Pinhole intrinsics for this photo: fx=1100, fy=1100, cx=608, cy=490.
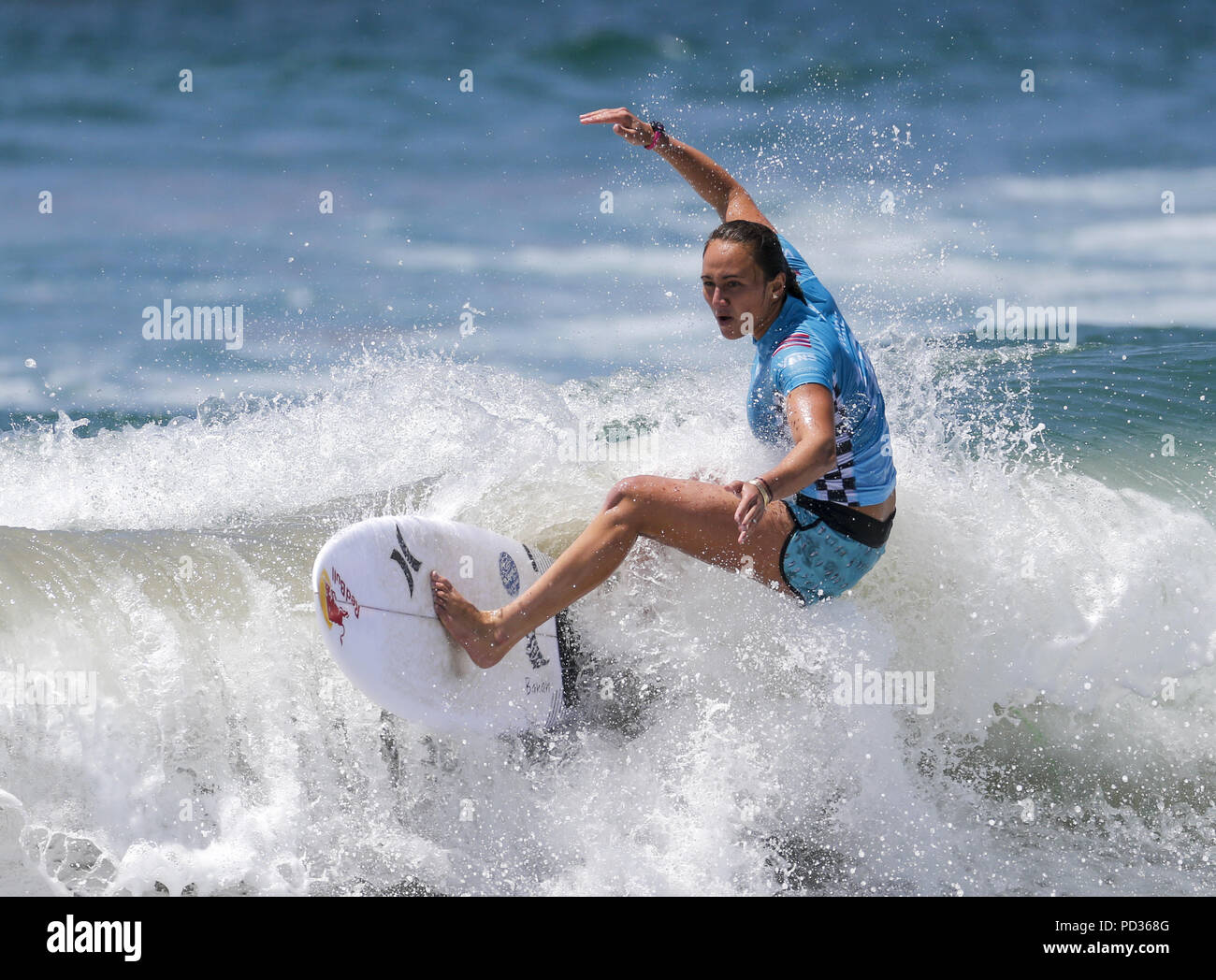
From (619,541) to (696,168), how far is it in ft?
4.95

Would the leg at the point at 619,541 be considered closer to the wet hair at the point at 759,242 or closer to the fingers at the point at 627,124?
the wet hair at the point at 759,242

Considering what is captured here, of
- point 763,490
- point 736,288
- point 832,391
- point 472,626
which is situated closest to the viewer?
point 763,490

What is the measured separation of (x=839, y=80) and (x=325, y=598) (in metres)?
18.8

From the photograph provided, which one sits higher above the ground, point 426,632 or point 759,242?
point 759,242

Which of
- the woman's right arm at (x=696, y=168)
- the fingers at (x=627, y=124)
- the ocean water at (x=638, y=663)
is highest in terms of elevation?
the fingers at (x=627, y=124)

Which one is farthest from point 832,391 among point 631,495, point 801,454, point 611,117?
point 611,117

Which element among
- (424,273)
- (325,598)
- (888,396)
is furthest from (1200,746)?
(424,273)

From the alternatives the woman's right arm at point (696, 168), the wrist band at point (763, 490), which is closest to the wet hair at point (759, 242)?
the woman's right arm at point (696, 168)

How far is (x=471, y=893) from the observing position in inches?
129

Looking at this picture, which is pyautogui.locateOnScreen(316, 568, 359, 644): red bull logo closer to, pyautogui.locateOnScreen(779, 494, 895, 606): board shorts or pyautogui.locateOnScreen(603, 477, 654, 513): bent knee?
pyautogui.locateOnScreen(603, 477, 654, 513): bent knee

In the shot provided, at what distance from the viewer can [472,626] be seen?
11.0ft

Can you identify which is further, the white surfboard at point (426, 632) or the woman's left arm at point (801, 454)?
the white surfboard at point (426, 632)

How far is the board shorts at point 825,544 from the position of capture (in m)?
3.38

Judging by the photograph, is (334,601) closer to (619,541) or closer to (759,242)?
(619,541)
